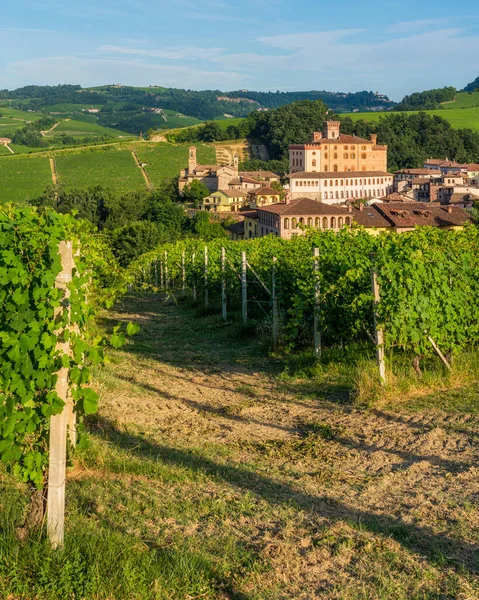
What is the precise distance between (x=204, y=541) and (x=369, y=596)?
3.73ft

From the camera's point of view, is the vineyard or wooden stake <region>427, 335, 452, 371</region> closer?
the vineyard

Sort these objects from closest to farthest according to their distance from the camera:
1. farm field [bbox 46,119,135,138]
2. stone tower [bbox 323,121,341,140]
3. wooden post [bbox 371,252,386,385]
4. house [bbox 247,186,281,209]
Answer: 1. wooden post [bbox 371,252,386,385]
2. house [bbox 247,186,281,209]
3. stone tower [bbox 323,121,341,140]
4. farm field [bbox 46,119,135,138]

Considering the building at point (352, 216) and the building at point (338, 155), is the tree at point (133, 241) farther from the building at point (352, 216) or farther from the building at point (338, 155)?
the building at point (338, 155)

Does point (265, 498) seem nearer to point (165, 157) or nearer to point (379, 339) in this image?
point (379, 339)

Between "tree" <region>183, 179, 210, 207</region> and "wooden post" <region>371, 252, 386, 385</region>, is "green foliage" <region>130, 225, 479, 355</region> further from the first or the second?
"tree" <region>183, 179, 210, 207</region>

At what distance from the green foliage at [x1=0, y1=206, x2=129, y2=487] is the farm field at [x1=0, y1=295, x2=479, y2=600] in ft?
2.29

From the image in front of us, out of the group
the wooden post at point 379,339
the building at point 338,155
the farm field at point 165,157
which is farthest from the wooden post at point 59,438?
the building at point 338,155

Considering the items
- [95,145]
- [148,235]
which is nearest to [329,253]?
[148,235]

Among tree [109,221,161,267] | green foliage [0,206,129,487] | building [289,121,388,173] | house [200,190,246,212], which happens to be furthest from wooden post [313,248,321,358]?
building [289,121,388,173]

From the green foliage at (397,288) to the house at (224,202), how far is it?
7932cm

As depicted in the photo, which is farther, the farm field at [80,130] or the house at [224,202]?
the farm field at [80,130]

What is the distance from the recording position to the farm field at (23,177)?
8088cm

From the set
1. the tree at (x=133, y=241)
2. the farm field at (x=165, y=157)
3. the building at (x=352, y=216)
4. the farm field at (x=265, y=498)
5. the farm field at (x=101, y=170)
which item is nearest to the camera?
the farm field at (x=265, y=498)

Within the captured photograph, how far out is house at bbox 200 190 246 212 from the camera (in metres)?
91.6
